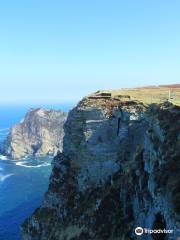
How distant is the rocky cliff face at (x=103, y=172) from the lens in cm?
5317

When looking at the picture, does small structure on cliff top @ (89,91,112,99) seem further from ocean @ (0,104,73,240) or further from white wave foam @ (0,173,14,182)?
white wave foam @ (0,173,14,182)

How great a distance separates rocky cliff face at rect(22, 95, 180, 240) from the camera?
174 ft

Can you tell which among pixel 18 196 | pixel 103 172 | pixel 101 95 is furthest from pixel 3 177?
pixel 103 172

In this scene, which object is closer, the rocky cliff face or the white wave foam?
the rocky cliff face

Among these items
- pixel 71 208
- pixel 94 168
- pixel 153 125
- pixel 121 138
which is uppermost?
pixel 153 125

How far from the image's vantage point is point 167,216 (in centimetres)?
3625

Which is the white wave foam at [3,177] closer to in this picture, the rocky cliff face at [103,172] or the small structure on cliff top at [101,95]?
the rocky cliff face at [103,172]

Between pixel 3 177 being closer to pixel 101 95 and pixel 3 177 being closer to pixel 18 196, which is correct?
pixel 18 196

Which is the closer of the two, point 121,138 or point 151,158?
point 151,158

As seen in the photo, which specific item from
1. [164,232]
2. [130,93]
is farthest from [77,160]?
[164,232]

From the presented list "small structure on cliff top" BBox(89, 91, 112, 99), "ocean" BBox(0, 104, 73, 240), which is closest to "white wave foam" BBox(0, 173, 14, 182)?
"ocean" BBox(0, 104, 73, 240)

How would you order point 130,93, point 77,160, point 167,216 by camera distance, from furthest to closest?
1. point 130,93
2. point 77,160
3. point 167,216

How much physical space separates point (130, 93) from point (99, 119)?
11428 mm

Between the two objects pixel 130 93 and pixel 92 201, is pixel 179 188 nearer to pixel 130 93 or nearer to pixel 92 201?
pixel 92 201
